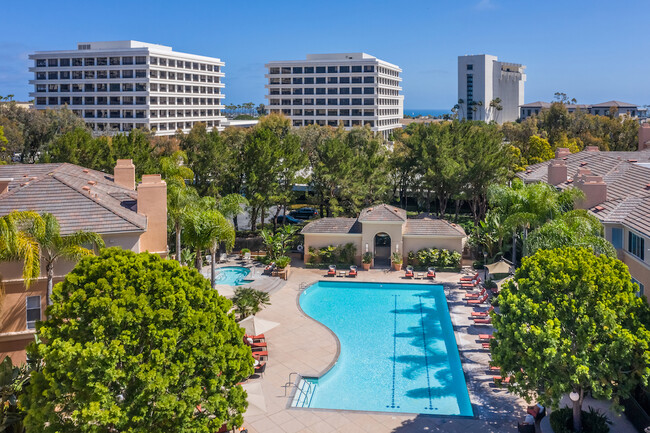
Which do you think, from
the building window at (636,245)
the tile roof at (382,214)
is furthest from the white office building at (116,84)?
the building window at (636,245)

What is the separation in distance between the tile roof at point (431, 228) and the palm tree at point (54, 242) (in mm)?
22211

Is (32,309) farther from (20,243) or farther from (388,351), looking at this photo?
(388,351)

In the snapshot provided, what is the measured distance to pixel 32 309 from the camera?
20016 mm

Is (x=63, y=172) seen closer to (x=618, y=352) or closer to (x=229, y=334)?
(x=229, y=334)

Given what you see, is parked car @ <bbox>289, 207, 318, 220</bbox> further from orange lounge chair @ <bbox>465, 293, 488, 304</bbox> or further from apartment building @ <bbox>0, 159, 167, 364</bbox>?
apartment building @ <bbox>0, 159, 167, 364</bbox>

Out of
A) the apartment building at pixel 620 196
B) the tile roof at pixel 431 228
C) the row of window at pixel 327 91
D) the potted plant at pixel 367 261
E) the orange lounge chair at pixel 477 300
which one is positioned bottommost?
the orange lounge chair at pixel 477 300

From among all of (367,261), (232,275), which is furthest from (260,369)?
(367,261)

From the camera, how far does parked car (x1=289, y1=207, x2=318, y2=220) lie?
178 feet

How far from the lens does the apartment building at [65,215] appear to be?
19.6 m

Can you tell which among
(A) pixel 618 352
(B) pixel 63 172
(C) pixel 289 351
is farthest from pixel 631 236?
(B) pixel 63 172

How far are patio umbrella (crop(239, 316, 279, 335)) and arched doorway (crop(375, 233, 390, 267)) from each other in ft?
45.5

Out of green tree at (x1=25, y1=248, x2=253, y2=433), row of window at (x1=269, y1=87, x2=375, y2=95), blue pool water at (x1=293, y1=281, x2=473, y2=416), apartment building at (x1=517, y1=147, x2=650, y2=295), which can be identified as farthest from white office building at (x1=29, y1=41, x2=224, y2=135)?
green tree at (x1=25, y1=248, x2=253, y2=433)

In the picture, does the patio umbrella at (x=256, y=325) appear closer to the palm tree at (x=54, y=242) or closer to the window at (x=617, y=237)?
the palm tree at (x=54, y=242)

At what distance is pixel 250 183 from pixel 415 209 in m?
22.3
